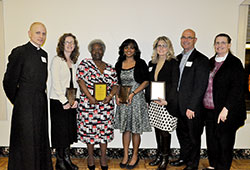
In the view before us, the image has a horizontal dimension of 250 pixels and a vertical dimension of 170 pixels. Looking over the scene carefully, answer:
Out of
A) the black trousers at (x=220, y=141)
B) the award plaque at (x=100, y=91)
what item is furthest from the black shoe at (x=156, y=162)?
the award plaque at (x=100, y=91)

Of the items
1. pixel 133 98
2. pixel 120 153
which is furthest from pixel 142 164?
pixel 133 98

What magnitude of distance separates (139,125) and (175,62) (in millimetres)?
1035

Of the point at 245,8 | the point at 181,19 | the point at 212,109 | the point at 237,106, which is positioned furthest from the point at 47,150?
the point at 245,8

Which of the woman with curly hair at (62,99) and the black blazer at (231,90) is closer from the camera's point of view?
the black blazer at (231,90)

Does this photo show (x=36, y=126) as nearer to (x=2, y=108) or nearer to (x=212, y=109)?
(x=2, y=108)

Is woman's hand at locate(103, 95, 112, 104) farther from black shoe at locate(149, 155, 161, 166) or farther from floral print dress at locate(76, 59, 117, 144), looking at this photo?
black shoe at locate(149, 155, 161, 166)

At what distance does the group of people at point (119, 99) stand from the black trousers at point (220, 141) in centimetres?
1

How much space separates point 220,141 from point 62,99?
6.93 ft

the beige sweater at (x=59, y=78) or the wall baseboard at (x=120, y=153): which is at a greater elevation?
the beige sweater at (x=59, y=78)

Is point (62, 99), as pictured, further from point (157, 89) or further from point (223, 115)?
point (223, 115)

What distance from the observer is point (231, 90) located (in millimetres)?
2406

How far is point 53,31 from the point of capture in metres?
3.36

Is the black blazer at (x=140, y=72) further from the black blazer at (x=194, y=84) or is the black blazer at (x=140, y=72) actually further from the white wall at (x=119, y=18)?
the white wall at (x=119, y=18)

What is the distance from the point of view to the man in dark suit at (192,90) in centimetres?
259
